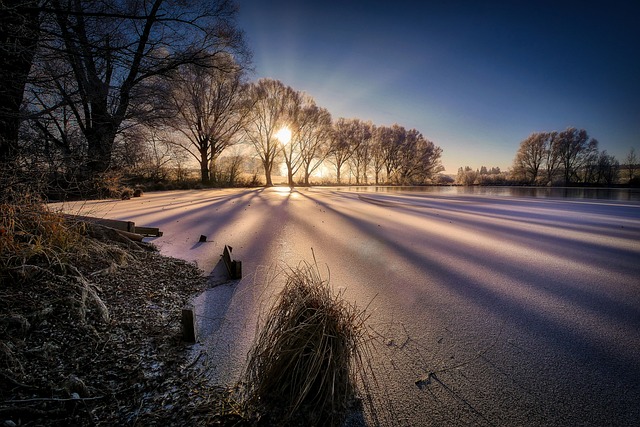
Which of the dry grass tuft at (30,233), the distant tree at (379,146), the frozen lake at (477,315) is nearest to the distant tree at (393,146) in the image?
the distant tree at (379,146)

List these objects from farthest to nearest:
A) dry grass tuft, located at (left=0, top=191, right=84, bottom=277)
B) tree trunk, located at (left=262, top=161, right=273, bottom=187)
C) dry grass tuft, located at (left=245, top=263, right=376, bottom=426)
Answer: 1. tree trunk, located at (left=262, top=161, right=273, bottom=187)
2. dry grass tuft, located at (left=0, top=191, right=84, bottom=277)
3. dry grass tuft, located at (left=245, top=263, right=376, bottom=426)

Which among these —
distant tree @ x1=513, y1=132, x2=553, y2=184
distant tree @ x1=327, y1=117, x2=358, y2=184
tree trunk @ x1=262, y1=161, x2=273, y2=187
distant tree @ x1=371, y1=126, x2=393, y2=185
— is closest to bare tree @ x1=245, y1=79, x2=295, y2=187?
tree trunk @ x1=262, y1=161, x2=273, y2=187

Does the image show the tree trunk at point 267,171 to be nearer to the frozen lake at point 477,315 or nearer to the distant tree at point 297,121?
the distant tree at point 297,121

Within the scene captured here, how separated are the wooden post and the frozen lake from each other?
0.10 m

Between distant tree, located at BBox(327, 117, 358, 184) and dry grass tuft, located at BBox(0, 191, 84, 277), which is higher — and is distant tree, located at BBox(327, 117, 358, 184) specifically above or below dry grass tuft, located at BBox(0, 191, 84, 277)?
above

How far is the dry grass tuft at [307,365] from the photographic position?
4.22 ft

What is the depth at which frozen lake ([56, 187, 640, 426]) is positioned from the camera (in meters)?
1.48

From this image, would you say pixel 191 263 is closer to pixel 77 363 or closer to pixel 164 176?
pixel 77 363

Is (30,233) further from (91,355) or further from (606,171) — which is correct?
(606,171)

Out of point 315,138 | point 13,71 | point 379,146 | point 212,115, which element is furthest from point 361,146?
point 13,71

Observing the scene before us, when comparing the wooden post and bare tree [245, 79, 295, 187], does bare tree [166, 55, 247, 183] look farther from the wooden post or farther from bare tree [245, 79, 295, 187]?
the wooden post

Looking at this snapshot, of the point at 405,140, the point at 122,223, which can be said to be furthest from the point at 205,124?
the point at 405,140

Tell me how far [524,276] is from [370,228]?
3.41m

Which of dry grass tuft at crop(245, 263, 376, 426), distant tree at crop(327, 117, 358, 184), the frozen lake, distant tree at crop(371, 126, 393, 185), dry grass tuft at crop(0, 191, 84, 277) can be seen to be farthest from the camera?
distant tree at crop(371, 126, 393, 185)
